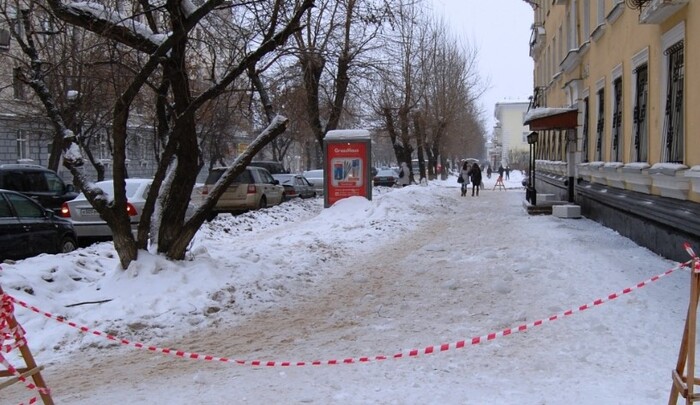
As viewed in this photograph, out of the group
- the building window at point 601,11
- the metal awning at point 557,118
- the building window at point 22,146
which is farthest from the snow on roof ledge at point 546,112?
the building window at point 22,146

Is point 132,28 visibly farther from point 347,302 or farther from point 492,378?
point 492,378

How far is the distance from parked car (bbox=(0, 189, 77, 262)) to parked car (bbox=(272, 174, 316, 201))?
15189mm

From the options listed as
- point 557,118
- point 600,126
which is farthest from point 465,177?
point 600,126

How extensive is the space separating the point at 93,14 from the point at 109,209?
2338mm

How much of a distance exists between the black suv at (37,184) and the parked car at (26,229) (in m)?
6.63

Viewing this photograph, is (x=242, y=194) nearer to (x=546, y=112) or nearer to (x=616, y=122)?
(x=546, y=112)

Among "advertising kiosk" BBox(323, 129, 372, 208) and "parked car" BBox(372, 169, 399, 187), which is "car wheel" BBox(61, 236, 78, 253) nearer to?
"advertising kiosk" BBox(323, 129, 372, 208)

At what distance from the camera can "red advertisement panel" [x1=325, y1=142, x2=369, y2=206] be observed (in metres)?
18.4

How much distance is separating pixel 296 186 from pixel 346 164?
9150 millimetres

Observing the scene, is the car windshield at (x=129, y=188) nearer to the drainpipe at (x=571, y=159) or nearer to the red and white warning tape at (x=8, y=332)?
the red and white warning tape at (x=8, y=332)

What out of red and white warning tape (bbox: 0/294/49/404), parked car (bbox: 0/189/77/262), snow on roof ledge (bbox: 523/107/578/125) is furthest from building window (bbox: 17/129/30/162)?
red and white warning tape (bbox: 0/294/49/404)

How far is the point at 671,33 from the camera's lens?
9297 mm

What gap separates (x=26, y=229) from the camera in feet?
32.3

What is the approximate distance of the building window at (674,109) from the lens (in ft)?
30.2
